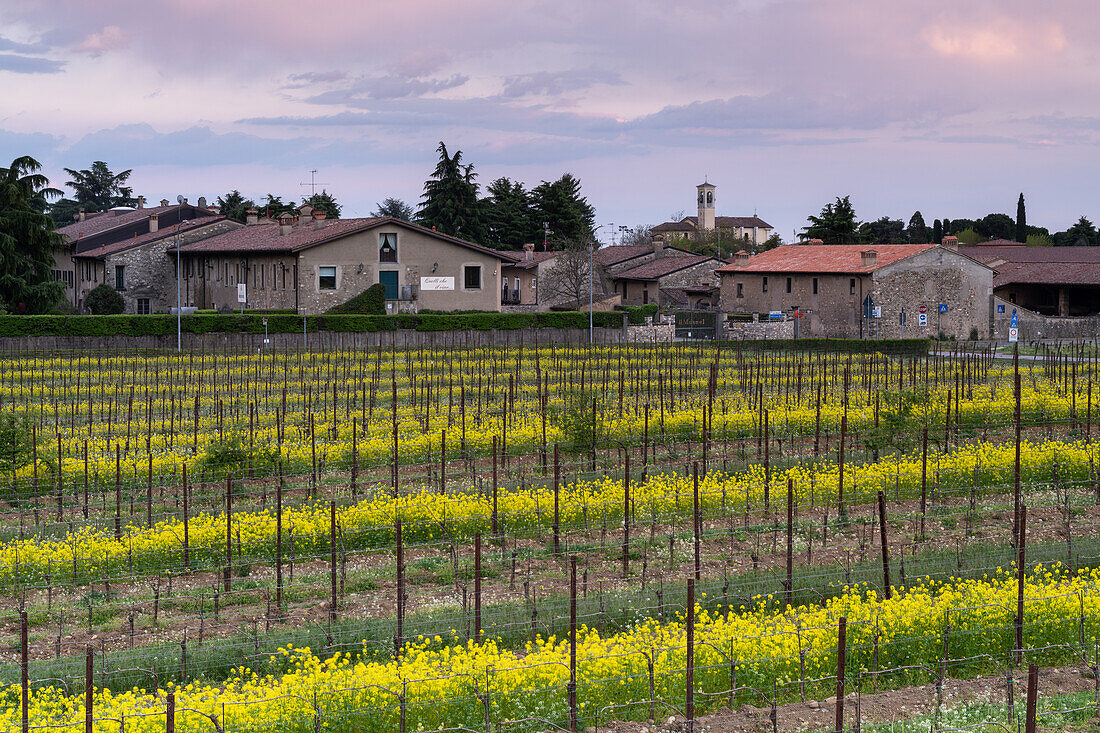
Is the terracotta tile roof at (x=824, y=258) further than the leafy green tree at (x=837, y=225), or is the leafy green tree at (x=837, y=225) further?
the leafy green tree at (x=837, y=225)

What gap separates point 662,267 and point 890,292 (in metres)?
22.8

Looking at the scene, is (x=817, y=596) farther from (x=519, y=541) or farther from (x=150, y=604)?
(x=150, y=604)

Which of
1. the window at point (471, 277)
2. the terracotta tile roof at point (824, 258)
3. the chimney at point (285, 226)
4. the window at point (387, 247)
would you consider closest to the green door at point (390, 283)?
the window at point (387, 247)

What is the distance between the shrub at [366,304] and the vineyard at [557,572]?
2917cm

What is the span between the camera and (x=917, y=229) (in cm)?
13462

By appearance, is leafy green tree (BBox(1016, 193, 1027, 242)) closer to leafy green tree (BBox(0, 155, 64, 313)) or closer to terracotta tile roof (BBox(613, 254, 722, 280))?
terracotta tile roof (BBox(613, 254, 722, 280))

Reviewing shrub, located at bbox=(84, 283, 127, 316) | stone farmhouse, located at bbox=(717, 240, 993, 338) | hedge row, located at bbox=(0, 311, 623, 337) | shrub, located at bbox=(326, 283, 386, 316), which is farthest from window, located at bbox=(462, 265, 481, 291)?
shrub, located at bbox=(84, 283, 127, 316)

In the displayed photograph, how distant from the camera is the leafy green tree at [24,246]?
61406mm

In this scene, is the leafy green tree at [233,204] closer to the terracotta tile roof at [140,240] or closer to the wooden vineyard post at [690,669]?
the terracotta tile roof at [140,240]

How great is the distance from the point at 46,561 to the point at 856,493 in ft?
43.3

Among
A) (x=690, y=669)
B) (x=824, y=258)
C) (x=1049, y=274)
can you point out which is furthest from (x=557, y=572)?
(x=1049, y=274)

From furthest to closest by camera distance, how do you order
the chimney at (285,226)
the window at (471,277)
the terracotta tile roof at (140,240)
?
the terracotta tile roof at (140,240) → the chimney at (285,226) → the window at (471,277)

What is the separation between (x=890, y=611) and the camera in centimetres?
1373

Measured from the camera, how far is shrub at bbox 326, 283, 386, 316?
61.2 metres
